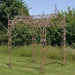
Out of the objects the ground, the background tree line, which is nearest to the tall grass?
the ground

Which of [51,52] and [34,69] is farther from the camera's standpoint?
[51,52]

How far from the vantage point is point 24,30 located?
16031 millimetres

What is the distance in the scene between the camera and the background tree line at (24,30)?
14547 millimetres

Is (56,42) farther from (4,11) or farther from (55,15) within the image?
(55,15)

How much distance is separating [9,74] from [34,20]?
10.4 ft

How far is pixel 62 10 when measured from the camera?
1484 centimetres

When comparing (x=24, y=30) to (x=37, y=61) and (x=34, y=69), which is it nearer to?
(x=37, y=61)

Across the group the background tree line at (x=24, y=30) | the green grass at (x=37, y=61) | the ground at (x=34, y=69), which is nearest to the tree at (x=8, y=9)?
the background tree line at (x=24, y=30)

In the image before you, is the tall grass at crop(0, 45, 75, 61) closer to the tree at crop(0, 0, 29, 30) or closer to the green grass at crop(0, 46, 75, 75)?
the green grass at crop(0, 46, 75, 75)

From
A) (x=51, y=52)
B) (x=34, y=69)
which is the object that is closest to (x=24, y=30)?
(x=51, y=52)

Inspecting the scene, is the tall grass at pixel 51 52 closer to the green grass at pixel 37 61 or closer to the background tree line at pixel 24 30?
the green grass at pixel 37 61

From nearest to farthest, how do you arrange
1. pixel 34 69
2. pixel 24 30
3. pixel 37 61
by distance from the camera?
pixel 34 69 → pixel 37 61 → pixel 24 30

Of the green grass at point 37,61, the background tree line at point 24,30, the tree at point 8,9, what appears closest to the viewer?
the green grass at point 37,61

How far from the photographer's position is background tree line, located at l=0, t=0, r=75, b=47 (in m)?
14.5
